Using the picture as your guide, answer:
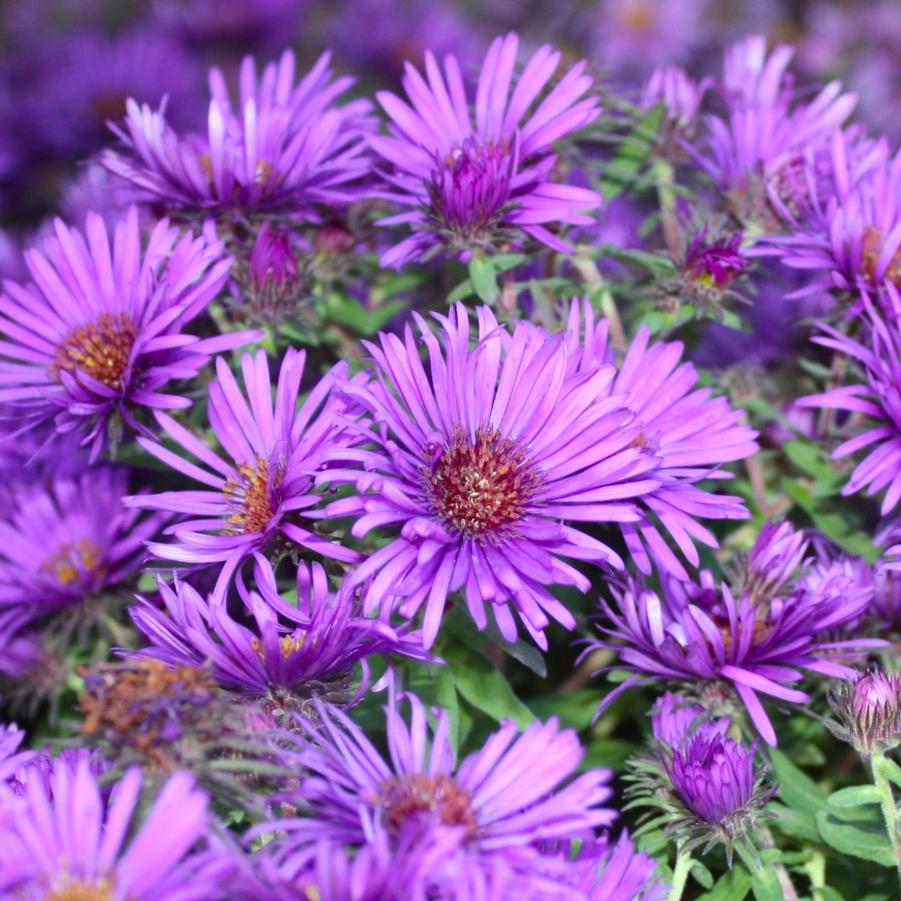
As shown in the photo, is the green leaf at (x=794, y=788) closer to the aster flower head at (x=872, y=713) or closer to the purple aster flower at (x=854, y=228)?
the aster flower head at (x=872, y=713)

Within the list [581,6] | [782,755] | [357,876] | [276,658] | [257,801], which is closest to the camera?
[357,876]

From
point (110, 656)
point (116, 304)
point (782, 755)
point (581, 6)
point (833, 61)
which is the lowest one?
point (782, 755)

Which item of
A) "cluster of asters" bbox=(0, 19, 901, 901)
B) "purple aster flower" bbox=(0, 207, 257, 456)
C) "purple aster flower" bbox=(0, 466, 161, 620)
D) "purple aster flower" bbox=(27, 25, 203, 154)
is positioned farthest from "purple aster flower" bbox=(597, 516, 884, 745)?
"purple aster flower" bbox=(27, 25, 203, 154)

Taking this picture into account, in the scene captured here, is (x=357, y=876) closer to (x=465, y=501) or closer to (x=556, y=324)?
(x=465, y=501)

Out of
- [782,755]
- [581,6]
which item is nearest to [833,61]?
[581,6]

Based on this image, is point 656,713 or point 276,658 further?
point 656,713

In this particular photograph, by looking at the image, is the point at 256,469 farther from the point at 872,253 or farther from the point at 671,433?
the point at 872,253

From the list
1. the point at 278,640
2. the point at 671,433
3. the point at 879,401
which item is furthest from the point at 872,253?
the point at 278,640
